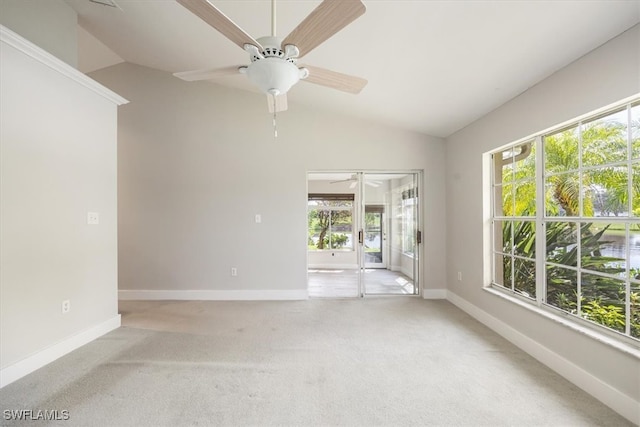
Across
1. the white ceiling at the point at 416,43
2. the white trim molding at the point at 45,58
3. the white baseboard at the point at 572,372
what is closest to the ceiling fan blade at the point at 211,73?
the white ceiling at the point at 416,43

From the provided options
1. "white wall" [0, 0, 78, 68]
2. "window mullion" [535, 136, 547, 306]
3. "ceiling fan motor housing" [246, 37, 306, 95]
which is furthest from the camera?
"window mullion" [535, 136, 547, 306]

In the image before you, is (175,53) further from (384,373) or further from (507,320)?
(507,320)

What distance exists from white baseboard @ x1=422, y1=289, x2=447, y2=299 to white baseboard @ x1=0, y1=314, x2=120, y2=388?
13.8ft

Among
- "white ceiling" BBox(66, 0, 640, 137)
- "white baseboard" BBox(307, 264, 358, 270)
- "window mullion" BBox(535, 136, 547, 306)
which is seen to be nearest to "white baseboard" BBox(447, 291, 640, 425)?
"window mullion" BBox(535, 136, 547, 306)

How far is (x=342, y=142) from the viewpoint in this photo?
15.0ft

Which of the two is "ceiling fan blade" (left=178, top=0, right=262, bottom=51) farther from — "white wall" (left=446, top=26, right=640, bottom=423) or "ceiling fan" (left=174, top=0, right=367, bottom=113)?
"white wall" (left=446, top=26, right=640, bottom=423)

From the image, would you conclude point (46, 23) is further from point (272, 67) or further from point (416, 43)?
point (416, 43)

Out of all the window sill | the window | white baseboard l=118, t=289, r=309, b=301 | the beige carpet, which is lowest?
the beige carpet

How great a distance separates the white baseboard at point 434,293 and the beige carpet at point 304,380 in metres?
1.06

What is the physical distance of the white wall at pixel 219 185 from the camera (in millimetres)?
4543

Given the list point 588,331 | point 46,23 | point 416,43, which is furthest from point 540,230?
point 46,23

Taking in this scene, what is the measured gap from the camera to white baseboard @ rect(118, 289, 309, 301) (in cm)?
454

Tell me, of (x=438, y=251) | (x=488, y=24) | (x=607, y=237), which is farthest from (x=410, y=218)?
(x=488, y=24)

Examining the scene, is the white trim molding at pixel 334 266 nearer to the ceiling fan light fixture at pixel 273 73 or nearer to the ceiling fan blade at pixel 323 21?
the ceiling fan light fixture at pixel 273 73
